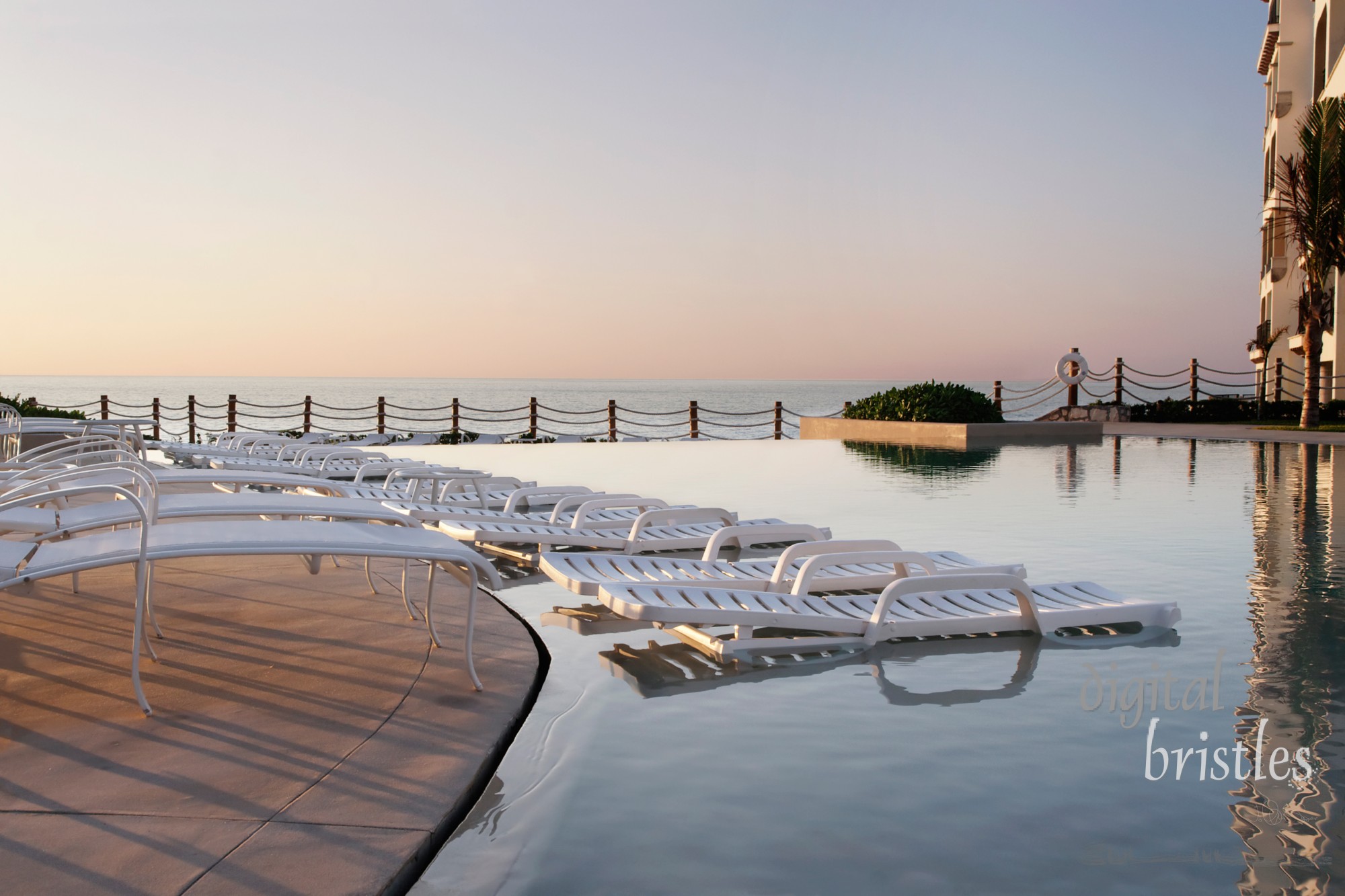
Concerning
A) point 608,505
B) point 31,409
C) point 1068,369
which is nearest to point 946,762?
point 608,505

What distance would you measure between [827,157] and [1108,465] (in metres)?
12.8

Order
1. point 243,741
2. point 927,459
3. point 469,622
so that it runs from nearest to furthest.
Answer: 1. point 243,741
2. point 469,622
3. point 927,459

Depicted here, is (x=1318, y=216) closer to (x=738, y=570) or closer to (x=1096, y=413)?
(x=1096, y=413)

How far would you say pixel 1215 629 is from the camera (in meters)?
4.12

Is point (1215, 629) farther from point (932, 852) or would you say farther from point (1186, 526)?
point (1186, 526)

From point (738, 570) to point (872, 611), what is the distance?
732 mm

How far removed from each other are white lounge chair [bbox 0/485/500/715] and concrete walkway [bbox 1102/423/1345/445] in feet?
52.7

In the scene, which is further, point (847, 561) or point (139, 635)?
point (847, 561)

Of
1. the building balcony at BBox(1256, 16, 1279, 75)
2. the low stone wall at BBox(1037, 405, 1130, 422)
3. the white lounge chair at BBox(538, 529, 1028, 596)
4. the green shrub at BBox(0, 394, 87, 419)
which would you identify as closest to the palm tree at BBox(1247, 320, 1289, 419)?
the low stone wall at BBox(1037, 405, 1130, 422)

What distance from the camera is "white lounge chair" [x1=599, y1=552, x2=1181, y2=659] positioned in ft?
11.7

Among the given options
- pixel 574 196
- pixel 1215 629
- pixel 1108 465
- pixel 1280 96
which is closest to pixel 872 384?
pixel 1280 96

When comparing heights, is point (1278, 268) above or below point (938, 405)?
above

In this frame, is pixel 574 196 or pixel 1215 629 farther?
pixel 574 196

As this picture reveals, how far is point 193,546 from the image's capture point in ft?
8.69
